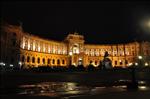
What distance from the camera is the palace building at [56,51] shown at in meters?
76.4

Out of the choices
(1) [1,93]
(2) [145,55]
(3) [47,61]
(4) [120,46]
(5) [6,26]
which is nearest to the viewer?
(1) [1,93]

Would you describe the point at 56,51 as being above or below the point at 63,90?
above

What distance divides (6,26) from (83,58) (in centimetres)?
5421

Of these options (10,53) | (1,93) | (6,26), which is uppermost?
(6,26)

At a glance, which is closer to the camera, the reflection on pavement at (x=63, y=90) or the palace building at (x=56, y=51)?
the reflection on pavement at (x=63, y=90)

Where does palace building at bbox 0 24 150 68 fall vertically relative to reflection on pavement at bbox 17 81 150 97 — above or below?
above

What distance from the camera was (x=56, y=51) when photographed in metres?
114

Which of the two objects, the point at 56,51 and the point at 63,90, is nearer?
the point at 63,90

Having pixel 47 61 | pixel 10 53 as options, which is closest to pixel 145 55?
pixel 47 61

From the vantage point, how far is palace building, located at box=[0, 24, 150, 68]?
76.4 metres

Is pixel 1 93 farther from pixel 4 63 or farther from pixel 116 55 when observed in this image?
pixel 116 55

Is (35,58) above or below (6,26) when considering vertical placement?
below

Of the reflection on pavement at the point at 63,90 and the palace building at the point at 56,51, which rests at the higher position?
the palace building at the point at 56,51

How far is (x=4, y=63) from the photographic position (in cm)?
7019
